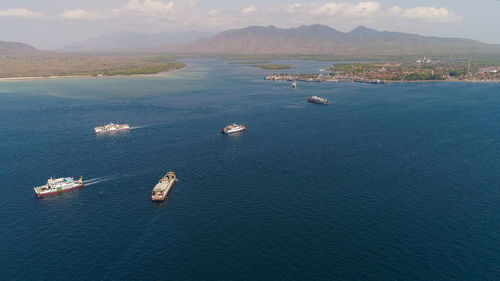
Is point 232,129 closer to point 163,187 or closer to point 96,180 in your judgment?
point 163,187

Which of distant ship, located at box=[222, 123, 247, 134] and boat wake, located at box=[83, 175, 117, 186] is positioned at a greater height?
distant ship, located at box=[222, 123, 247, 134]

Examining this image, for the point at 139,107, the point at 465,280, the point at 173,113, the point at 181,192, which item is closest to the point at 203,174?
the point at 181,192

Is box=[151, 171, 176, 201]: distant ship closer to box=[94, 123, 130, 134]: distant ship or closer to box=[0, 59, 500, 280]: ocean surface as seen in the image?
box=[0, 59, 500, 280]: ocean surface

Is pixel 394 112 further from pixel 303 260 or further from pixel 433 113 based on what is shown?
pixel 303 260

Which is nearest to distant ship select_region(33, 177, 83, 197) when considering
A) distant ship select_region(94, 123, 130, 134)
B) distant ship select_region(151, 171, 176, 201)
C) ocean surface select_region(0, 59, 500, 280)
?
ocean surface select_region(0, 59, 500, 280)

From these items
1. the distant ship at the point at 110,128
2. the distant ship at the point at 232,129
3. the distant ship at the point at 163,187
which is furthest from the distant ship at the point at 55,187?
the distant ship at the point at 232,129

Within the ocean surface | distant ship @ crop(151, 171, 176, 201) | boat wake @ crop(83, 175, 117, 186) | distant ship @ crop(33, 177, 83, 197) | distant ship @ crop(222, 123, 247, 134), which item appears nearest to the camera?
the ocean surface

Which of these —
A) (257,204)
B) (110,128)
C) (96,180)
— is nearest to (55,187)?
(96,180)
